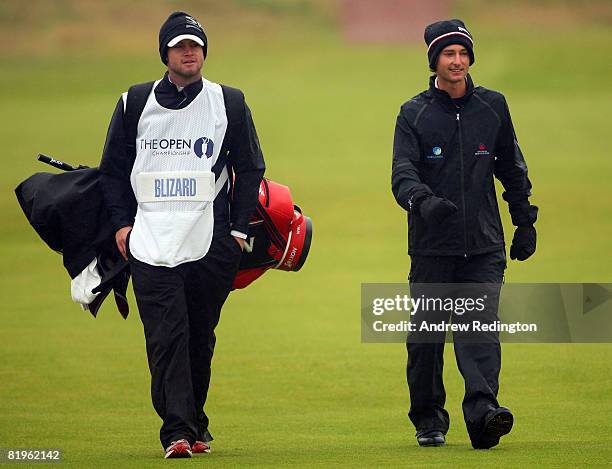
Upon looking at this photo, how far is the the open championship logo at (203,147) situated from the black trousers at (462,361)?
1.12m

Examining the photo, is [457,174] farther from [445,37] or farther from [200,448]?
[200,448]

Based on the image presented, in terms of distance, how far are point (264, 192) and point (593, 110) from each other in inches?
818

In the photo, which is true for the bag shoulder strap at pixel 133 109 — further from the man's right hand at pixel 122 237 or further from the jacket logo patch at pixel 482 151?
the jacket logo patch at pixel 482 151

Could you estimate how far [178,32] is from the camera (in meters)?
7.45

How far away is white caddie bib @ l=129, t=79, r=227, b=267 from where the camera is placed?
292 inches

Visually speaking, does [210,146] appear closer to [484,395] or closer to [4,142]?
[484,395]

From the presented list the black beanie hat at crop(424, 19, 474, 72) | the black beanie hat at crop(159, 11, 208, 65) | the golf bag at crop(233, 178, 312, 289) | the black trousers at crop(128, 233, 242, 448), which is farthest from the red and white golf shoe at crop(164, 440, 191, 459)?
the black beanie hat at crop(424, 19, 474, 72)

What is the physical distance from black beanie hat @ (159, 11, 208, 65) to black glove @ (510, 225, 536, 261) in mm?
1741

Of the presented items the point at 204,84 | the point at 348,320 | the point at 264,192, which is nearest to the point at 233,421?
Result: the point at 264,192

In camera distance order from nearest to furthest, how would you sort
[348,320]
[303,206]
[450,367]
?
[450,367]
[348,320]
[303,206]

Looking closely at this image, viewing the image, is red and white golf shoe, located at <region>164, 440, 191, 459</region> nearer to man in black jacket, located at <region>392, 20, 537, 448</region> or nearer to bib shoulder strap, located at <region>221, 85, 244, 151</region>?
man in black jacket, located at <region>392, 20, 537, 448</region>

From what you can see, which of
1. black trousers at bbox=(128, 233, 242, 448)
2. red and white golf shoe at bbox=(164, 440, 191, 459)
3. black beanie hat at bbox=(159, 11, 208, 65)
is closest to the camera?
red and white golf shoe at bbox=(164, 440, 191, 459)

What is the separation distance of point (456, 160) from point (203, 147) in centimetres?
117

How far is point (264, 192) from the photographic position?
7.95 meters
